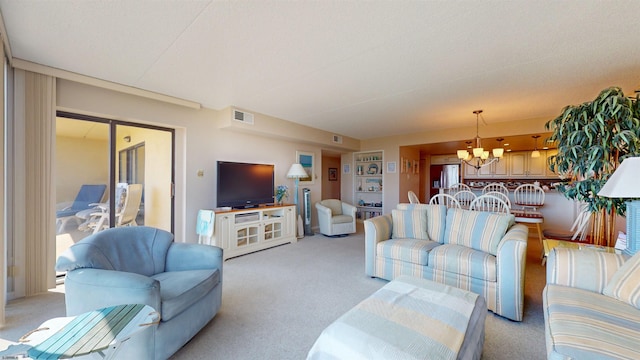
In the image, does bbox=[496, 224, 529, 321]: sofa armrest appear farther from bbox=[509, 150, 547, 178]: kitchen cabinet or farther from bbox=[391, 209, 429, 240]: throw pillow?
bbox=[509, 150, 547, 178]: kitchen cabinet

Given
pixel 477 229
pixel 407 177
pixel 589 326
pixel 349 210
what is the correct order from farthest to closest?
pixel 407 177 < pixel 349 210 < pixel 477 229 < pixel 589 326

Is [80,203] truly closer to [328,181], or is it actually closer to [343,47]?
[343,47]

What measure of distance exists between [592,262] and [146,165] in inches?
192

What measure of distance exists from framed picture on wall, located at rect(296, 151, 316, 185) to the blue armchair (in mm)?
3533

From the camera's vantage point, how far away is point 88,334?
113cm

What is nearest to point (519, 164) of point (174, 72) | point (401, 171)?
point (401, 171)

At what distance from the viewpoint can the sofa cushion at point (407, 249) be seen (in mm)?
2648

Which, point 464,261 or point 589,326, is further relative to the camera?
point 464,261

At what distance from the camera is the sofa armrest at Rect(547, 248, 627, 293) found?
164 centimetres

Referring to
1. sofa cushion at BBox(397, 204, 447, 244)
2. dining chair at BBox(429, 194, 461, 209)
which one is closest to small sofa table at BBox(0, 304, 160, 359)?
sofa cushion at BBox(397, 204, 447, 244)

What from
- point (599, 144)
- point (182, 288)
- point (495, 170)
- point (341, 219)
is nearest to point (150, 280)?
point (182, 288)

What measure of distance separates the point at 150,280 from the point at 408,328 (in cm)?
155

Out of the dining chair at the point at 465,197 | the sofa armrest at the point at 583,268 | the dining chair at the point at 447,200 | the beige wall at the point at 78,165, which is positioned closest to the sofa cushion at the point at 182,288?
the beige wall at the point at 78,165

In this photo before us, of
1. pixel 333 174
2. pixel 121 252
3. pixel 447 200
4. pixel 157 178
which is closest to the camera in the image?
pixel 121 252
